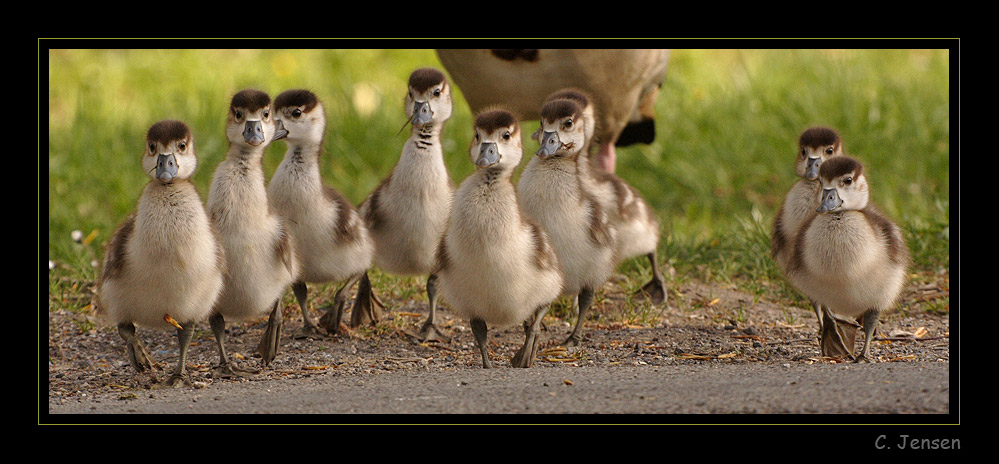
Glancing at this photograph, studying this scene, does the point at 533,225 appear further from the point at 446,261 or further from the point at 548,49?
the point at 548,49

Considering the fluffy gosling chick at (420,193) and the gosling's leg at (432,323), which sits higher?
the fluffy gosling chick at (420,193)

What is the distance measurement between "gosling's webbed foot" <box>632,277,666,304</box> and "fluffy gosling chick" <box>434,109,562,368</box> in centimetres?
157

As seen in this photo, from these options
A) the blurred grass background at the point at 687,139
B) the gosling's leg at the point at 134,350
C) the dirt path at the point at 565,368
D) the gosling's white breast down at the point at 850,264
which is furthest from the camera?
the blurred grass background at the point at 687,139

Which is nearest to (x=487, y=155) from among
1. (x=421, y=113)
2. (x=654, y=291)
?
(x=421, y=113)

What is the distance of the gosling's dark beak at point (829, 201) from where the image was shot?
534 centimetres

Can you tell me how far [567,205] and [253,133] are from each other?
1.52m

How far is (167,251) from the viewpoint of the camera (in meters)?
4.94

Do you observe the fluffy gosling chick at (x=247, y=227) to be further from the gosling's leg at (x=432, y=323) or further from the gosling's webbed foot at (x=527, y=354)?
the gosling's webbed foot at (x=527, y=354)

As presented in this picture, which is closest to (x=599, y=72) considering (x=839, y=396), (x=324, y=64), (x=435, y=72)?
(x=435, y=72)

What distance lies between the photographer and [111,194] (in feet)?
30.4

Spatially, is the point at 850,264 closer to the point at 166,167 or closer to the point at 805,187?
the point at 805,187

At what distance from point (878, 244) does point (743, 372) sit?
41.0 inches

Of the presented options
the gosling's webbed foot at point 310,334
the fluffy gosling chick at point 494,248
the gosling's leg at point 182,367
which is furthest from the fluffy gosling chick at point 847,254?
the gosling's leg at point 182,367

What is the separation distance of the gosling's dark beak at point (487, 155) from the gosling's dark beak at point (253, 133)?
1.01m
